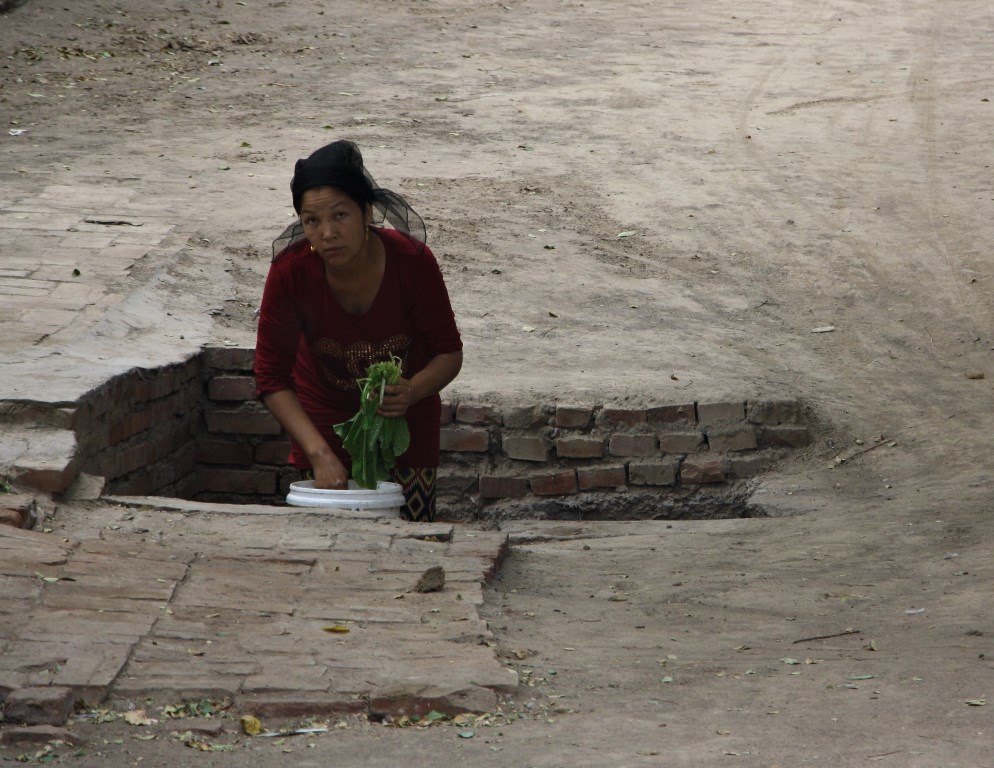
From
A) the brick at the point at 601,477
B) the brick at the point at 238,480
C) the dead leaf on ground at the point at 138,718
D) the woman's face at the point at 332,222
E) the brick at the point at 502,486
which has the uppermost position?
the woman's face at the point at 332,222

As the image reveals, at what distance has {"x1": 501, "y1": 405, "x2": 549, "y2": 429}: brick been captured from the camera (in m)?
5.43

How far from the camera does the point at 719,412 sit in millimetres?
5469

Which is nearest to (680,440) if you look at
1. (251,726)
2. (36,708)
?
(251,726)

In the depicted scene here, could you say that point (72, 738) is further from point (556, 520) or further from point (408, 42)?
point (408, 42)

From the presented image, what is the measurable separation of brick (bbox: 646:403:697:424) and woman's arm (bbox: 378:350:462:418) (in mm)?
1503

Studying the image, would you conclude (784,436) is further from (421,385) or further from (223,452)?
(223,452)

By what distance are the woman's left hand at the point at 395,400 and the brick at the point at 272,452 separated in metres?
1.80

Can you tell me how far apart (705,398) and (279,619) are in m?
2.82

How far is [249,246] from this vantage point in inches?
268

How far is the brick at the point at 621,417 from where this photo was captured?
5434 mm

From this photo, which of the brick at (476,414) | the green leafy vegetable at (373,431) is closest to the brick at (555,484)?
the brick at (476,414)

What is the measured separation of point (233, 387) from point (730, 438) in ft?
7.21

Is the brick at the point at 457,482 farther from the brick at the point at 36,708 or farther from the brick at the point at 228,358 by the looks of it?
the brick at the point at 36,708

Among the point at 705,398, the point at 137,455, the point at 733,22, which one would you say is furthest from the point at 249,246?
the point at 733,22
